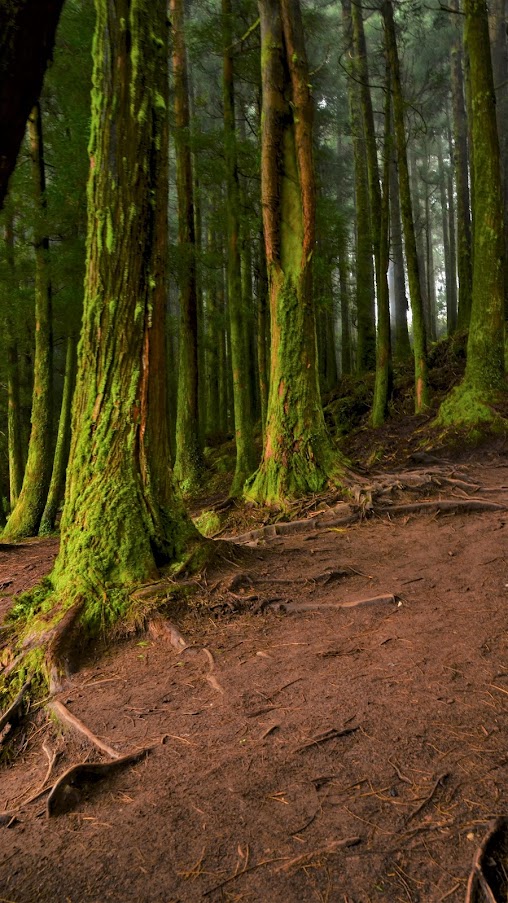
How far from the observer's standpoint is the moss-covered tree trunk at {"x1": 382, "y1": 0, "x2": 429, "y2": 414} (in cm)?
1098

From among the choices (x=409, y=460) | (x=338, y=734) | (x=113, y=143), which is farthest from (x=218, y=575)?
(x=409, y=460)

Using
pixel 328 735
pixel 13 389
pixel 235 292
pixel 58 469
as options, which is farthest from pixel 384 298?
pixel 328 735

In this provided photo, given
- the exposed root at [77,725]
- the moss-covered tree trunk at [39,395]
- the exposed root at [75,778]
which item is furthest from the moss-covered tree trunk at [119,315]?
A: the moss-covered tree trunk at [39,395]

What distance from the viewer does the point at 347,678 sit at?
317 centimetres

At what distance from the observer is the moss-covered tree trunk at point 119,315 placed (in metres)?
4.47

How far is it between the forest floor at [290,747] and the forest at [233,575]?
1 cm

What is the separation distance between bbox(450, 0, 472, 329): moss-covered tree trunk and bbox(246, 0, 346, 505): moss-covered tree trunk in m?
8.96

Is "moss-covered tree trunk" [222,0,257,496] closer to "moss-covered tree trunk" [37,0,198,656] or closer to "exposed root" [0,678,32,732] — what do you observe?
"moss-covered tree trunk" [37,0,198,656]

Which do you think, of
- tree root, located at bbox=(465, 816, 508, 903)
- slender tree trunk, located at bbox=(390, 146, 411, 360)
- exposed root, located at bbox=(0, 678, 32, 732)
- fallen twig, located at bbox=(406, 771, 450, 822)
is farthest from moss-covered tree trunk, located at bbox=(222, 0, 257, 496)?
slender tree trunk, located at bbox=(390, 146, 411, 360)

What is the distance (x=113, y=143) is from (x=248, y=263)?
8385 mm

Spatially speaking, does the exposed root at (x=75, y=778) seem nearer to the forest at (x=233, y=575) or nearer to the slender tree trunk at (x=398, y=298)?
the forest at (x=233, y=575)

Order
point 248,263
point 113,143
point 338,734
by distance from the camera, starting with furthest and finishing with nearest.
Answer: point 248,263 < point 113,143 < point 338,734

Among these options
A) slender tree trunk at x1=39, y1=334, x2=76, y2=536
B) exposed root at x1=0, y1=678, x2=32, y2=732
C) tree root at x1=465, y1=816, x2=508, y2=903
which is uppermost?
slender tree trunk at x1=39, y1=334, x2=76, y2=536

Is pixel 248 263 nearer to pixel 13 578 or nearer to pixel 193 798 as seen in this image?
pixel 13 578
